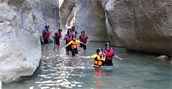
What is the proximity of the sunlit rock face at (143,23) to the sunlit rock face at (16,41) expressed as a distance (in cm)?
555

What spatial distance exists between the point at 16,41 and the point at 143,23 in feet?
22.5

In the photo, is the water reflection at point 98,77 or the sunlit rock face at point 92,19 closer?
the water reflection at point 98,77

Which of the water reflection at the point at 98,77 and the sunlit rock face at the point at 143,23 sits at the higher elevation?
the sunlit rock face at the point at 143,23

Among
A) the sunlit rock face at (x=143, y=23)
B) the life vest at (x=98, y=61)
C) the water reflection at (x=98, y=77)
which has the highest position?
the sunlit rock face at (x=143, y=23)

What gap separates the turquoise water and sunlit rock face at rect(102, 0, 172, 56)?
4.69 feet

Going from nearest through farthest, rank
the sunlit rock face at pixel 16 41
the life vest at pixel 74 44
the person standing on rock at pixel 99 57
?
the sunlit rock face at pixel 16 41, the person standing on rock at pixel 99 57, the life vest at pixel 74 44

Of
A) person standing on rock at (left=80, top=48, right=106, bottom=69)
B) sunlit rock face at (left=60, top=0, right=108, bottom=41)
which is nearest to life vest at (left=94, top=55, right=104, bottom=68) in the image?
person standing on rock at (left=80, top=48, right=106, bottom=69)

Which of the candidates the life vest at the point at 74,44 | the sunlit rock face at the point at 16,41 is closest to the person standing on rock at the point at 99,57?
the sunlit rock face at the point at 16,41

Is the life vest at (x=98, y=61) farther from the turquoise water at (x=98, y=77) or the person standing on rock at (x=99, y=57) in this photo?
the turquoise water at (x=98, y=77)

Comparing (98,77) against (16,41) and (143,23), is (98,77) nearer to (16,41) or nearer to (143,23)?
(16,41)

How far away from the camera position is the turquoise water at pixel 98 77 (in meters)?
7.23

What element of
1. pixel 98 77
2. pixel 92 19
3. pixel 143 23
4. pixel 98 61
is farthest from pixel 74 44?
pixel 92 19

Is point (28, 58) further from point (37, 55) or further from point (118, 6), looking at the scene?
point (118, 6)

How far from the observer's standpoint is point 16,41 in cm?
745
